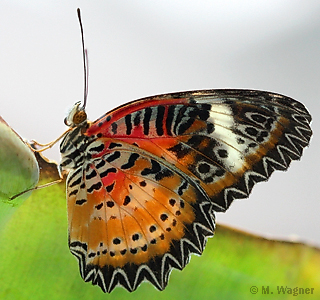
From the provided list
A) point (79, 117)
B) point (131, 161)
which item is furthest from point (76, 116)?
point (131, 161)

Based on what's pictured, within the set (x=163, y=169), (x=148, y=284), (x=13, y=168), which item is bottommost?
(x=148, y=284)

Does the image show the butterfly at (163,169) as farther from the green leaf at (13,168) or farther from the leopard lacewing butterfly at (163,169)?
the green leaf at (13,168)

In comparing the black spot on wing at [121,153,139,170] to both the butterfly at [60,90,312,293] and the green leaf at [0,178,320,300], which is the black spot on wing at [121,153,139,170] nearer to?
the butterfly at [60,90,312,293]

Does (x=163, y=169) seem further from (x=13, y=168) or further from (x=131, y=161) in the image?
(x=13, y=168)

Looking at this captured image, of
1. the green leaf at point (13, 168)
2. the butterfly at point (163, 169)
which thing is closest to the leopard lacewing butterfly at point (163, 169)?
the butterfly at point (163, 169)

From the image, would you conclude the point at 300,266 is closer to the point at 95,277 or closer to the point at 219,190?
the point at 219,190

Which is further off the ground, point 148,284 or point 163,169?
point 163,169

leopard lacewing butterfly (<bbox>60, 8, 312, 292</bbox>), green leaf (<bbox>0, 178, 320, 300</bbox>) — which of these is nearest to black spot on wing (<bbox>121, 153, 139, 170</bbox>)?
leopard lacewing butterfly (<bbox>60, 8, 312, 292</bbox>)
